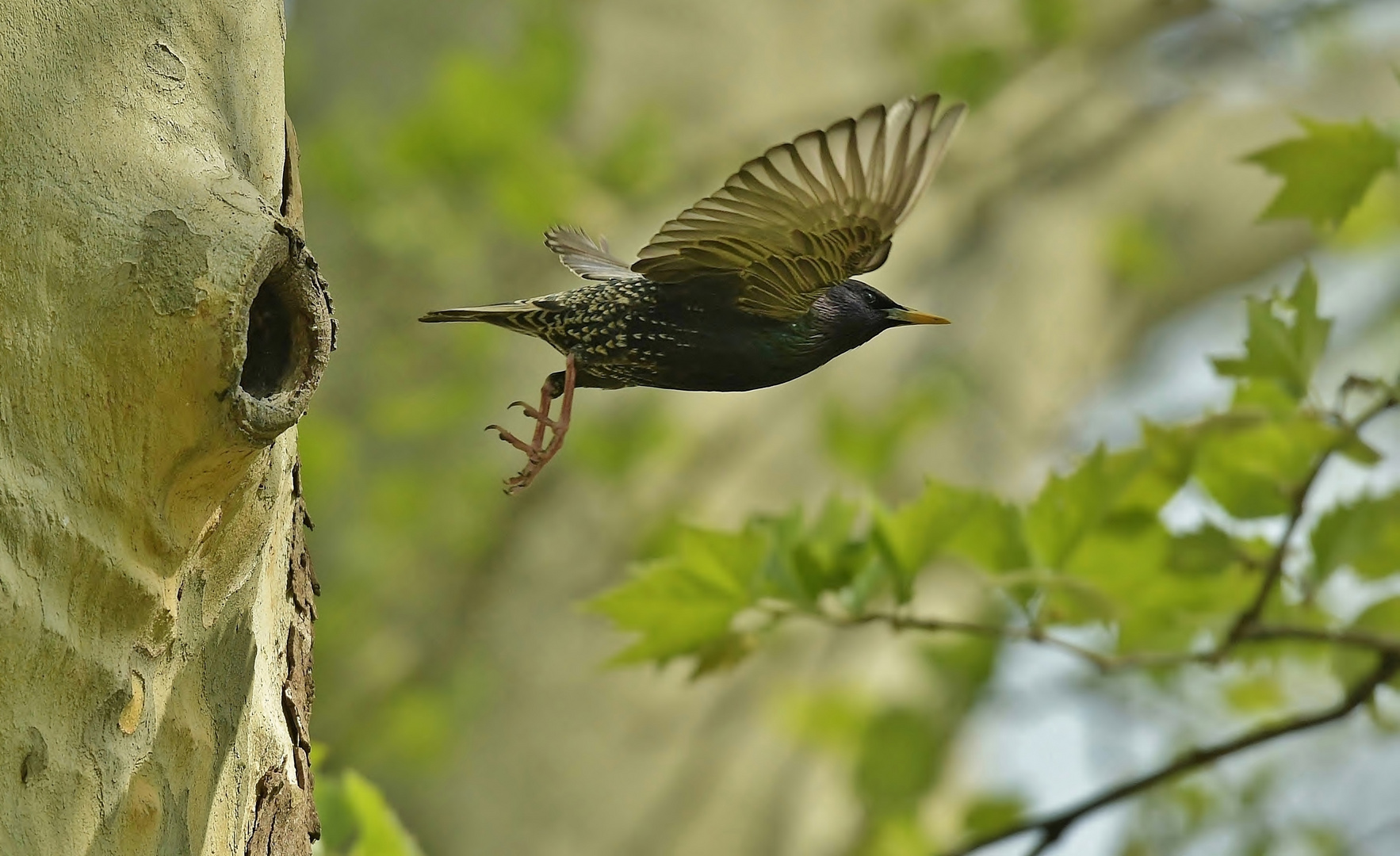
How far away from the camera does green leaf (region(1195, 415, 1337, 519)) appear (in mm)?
1423

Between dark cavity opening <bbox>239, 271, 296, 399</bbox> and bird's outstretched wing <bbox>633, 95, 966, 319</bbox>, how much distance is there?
17.1 inches

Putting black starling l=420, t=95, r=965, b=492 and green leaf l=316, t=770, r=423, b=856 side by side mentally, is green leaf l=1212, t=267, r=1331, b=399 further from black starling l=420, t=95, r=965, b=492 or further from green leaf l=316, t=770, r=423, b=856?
green leaf l=316, t=770, r=423, b=856

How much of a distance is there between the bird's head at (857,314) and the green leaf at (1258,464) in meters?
0.36

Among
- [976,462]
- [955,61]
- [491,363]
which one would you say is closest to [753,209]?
[955,61]

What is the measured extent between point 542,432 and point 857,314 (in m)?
0.40

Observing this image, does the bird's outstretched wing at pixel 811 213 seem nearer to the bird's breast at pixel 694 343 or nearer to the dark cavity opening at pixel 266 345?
the bird's breast at pixel 694 343

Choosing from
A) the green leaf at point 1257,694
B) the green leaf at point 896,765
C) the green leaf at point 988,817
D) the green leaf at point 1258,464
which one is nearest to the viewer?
the green leaf at point 1258,464

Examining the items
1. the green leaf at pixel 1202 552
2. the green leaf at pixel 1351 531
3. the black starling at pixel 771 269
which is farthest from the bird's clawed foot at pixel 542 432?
the green leaf at pixel 1351 531

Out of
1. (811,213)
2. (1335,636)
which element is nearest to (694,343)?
(811,213)

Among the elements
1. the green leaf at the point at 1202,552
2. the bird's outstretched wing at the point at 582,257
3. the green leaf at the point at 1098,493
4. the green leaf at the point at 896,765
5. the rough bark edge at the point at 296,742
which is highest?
the bird's outstretched wing at the point at 582,257

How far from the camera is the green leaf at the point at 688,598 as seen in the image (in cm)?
136

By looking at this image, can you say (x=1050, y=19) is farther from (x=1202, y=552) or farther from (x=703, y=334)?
(x=703, y=334)

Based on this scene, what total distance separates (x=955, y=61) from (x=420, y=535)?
2260 millimetres

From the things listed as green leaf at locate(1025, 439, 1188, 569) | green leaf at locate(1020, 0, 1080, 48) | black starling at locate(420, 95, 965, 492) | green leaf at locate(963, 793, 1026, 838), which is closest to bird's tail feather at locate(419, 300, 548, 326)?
black starling at locate(420, 95, 965, 492)
